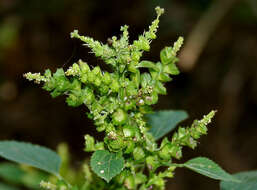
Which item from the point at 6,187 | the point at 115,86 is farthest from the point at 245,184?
the point at 6,187

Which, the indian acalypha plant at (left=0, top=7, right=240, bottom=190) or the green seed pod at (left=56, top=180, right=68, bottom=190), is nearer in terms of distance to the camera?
the indian acalypha plant at (left=0, top=7, right=240, bottom=190)

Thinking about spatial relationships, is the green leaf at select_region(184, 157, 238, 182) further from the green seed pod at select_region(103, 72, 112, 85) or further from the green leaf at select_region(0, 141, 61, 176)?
the green leaf at select_region(0, 141, 61, 176)

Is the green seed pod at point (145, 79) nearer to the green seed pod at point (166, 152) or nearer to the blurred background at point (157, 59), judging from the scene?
the green seed pod at point (166, 152)

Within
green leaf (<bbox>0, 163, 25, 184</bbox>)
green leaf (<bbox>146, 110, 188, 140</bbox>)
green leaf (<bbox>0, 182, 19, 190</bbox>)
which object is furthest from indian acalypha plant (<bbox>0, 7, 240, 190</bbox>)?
green leaf (<bbox>0, 182, 19, 190</bbox>)

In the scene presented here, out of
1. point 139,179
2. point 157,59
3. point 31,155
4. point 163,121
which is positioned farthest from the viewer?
point 157,59

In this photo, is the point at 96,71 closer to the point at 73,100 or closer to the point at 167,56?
the point at 73,100

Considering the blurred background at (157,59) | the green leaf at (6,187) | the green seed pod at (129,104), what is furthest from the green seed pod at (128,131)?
→ the blurred background at (157,59)

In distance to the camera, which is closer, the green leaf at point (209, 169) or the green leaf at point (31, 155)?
the green leaf at point (209, 169)
